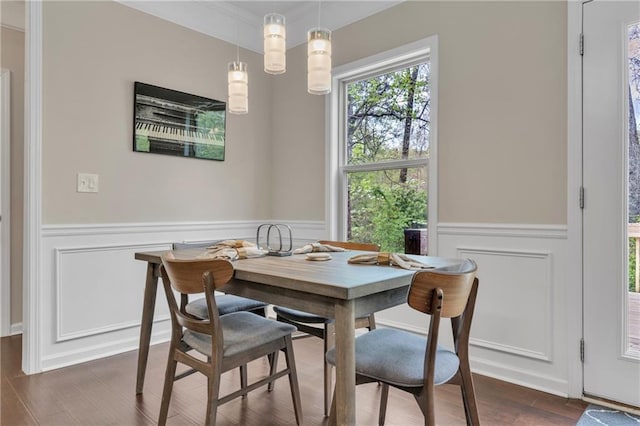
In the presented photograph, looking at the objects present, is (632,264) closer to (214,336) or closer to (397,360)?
(397,360)

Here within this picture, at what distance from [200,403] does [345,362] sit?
3.96 feet

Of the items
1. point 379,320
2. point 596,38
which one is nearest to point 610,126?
point 596,38

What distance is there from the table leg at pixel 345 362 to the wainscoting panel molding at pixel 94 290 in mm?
2162

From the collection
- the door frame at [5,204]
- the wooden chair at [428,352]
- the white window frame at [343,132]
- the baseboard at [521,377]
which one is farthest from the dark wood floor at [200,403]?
the white window frame at [343,132]

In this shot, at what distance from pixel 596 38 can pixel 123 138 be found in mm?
2971

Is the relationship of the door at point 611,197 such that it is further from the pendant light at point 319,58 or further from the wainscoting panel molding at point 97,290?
the wainscoting panel molding at point 97,290

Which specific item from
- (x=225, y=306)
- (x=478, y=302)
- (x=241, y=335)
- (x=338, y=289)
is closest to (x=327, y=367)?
(x=241, y=335)

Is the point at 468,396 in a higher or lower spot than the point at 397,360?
lower

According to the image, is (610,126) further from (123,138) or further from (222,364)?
(123,138)

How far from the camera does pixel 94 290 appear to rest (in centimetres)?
261

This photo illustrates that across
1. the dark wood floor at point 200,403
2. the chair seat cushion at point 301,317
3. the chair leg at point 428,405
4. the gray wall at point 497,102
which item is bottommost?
the dark wood floor at point 200,403

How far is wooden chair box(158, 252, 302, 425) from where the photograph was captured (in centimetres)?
141

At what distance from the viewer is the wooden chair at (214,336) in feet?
4.61

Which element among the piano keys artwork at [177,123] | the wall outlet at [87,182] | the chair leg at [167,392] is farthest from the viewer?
the piano keys artwork at [177,123]
